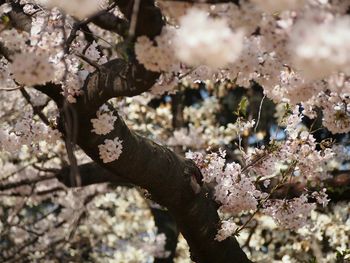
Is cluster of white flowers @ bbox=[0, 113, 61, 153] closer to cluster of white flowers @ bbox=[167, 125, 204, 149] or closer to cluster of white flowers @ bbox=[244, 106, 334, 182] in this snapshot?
cluster of white flowers @ bbox=[244, 106, 334, 182]

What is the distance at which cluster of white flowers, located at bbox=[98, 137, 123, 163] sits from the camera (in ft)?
9.08

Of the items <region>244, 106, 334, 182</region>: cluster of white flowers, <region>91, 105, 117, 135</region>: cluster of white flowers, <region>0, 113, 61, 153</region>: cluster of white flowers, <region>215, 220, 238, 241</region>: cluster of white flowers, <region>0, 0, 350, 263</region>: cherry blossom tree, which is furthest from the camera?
<region>244, 106, 334, 182</region>: cluster of white flowers

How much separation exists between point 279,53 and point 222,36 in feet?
1.25

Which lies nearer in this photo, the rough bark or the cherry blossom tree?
the cherry blossom tree

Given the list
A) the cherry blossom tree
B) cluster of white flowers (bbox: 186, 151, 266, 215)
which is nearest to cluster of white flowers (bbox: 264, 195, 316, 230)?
the cherry blossom tree

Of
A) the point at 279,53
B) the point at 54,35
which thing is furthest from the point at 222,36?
the point at 54,35

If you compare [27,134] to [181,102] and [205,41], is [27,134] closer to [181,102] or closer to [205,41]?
[205,41]

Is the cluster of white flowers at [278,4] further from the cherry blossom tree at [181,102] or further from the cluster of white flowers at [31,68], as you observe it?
the cluster of white flowers at [31,68]

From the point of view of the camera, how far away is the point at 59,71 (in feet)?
7.96

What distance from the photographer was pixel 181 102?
21.6 feet

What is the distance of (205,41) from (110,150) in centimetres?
136

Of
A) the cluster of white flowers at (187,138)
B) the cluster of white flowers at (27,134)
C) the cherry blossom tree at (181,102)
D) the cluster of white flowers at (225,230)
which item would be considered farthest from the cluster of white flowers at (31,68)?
the cluster of white flowers at (187,138)

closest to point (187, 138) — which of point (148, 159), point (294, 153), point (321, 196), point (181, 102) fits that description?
point (181, 102)

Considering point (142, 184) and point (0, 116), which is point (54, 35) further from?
point (0, 116)
